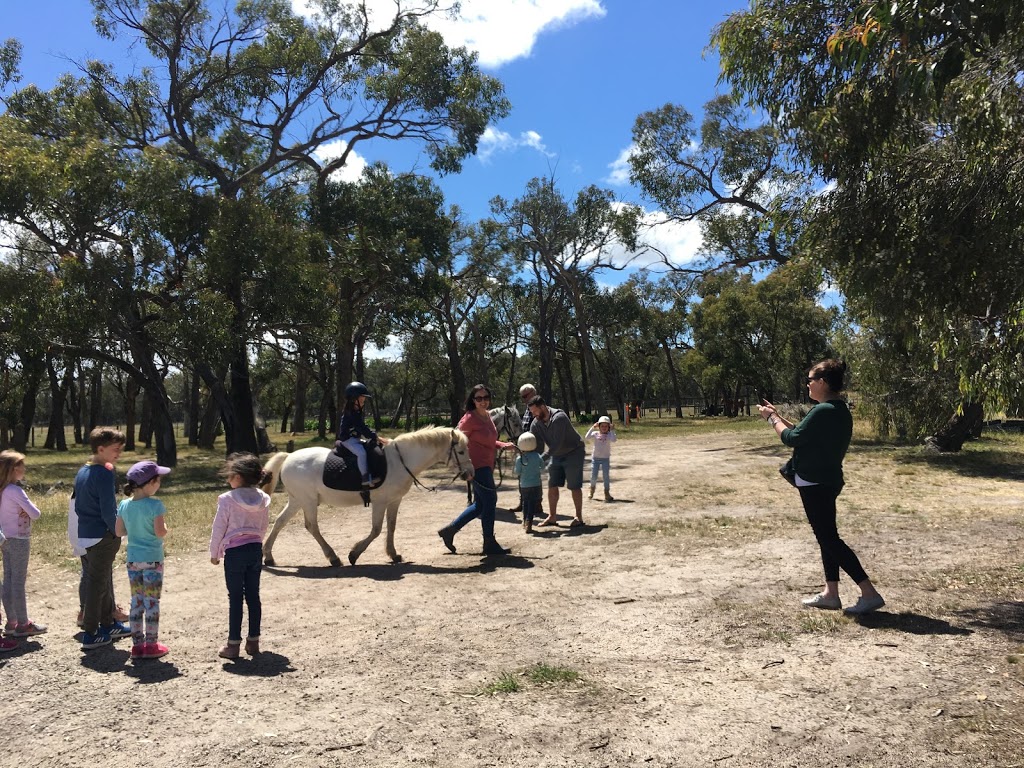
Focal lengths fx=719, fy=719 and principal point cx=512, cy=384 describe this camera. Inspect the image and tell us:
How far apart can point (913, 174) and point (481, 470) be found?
5.04 meters

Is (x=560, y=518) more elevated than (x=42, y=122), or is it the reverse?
(x=42, y=122)

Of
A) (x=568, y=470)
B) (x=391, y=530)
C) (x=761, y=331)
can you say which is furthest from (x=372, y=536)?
(x=761, y=331)

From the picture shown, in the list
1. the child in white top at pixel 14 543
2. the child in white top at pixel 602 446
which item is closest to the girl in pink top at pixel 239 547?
the child in white top at pixel 14 543

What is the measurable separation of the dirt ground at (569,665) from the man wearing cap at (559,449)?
3.29 feet

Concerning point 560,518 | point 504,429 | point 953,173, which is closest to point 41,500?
point 504,429

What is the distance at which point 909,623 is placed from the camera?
506 centimetres

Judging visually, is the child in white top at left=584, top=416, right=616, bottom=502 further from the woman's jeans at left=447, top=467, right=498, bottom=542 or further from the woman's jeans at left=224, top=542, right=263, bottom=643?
the woman's jeans at left=224, top=542, right=263, bottom=643

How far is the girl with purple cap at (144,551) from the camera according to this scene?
15.8ft

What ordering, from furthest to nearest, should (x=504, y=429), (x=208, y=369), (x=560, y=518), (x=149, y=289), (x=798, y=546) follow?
(x=208, y=369) < (x=149, y=289) < (x=504, y=429) < (x=560, y=518) < (x=798, y=546)

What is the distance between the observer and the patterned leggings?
4.83 meters

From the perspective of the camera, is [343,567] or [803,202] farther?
[343,567]

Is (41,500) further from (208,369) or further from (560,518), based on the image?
A: (560,518)

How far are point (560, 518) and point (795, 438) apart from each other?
5480 millimetres

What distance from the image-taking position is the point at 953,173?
20.3 ft
